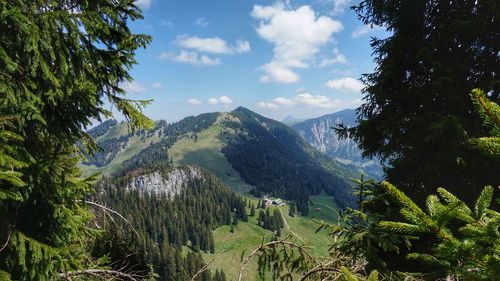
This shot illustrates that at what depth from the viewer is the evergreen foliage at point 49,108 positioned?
19.7ft

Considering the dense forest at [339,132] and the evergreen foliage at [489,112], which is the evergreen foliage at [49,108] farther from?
the evergreen foliage at [489,112]

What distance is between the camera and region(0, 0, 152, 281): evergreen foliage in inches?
236

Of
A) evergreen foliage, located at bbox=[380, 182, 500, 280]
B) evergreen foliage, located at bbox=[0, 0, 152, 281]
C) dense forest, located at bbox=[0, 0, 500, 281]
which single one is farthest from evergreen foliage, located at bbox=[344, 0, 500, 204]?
evergreen foliage, located at bbox=[0, 0, 152, 281]

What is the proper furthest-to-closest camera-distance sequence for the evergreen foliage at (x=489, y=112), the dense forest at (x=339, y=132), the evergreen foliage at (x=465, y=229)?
1. the dense forest at (x=339, y=132)
2. the evergreen foliage at (x=465, y=229)
3. the evergreen foliage at (x=489, y=112)

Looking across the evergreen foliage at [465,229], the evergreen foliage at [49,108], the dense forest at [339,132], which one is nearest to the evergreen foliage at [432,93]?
the dense forest at [339,132]

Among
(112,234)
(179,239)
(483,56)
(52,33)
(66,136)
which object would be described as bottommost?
(179,239)

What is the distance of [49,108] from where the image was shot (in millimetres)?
7223

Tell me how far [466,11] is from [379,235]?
7197mm

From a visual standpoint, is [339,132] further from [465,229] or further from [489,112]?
[489,112]

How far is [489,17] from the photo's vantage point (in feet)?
30.6

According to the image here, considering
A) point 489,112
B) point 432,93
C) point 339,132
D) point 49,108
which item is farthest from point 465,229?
point 339,132

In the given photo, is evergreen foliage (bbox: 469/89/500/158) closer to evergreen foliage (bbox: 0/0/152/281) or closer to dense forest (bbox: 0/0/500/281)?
dense forest (bbox: 0/0/500/281)

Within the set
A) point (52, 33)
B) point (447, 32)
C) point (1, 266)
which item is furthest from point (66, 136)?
point (447, 32)

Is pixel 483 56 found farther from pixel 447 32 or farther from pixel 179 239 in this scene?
pixel 179 239
